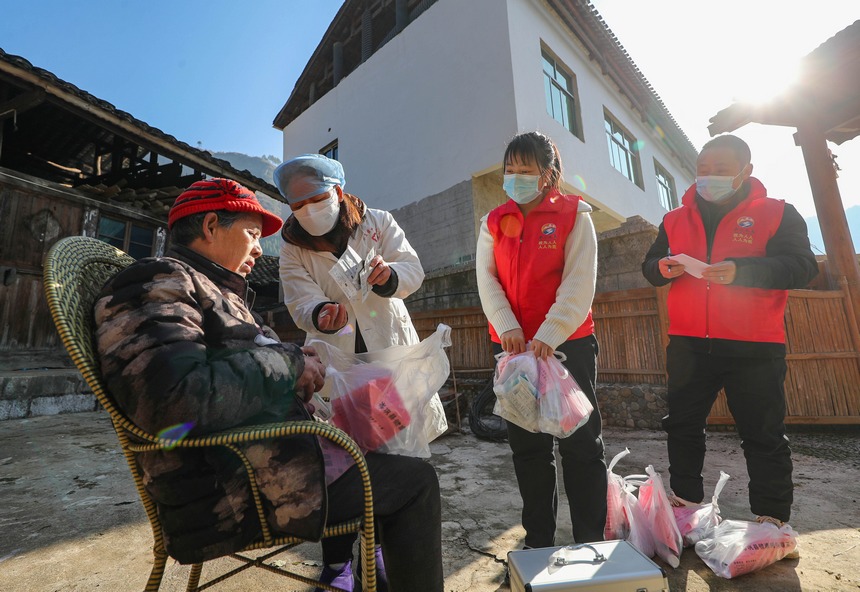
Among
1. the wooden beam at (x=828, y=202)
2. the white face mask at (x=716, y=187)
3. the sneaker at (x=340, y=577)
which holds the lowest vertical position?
the sneaker at (x=340, y=577)

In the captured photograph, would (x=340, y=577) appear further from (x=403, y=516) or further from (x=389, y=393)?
(x=389, y=393)

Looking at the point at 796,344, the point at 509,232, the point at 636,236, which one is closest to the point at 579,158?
the point at 636,236

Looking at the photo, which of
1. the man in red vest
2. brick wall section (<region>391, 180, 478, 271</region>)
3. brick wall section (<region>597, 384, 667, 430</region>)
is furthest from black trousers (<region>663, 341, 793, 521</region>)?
brick wall section (<region>391, 180, 478, 271</region>)

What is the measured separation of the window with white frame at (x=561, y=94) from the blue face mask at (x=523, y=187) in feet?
26.2

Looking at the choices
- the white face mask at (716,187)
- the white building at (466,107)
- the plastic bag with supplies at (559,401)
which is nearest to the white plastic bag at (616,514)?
the plastic bag with supplies at (559,401)

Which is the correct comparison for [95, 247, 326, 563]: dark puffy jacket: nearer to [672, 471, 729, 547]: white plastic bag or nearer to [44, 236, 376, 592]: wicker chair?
[44, 236, 376, 592]: wicker chair

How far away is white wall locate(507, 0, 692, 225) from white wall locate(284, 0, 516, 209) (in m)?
0.44

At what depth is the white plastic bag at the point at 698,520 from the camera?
1.86 meters

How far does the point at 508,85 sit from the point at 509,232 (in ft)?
23.6

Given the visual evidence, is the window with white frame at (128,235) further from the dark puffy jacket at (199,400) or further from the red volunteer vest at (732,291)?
the red volunteer vest at (732,291)

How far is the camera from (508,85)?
7805 millimetres

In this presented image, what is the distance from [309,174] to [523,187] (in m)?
1.00

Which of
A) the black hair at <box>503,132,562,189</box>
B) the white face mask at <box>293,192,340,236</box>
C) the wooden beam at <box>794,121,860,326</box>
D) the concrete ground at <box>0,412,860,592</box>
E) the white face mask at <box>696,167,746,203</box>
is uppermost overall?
the wooden beam at <box>794,121,860,326</box>

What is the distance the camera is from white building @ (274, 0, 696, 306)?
8.20 m
